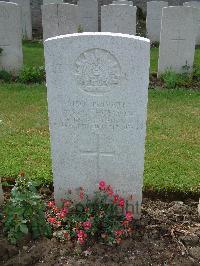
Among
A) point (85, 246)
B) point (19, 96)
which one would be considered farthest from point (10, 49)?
point (85, 246)

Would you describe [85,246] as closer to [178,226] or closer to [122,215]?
[122,215]

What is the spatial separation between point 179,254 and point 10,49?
6.55 meters

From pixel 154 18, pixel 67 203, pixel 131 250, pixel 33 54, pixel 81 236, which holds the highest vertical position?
pixel 154 18

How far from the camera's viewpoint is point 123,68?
9.77 feet

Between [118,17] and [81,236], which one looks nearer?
[81,236]

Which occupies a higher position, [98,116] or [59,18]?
[59,18]

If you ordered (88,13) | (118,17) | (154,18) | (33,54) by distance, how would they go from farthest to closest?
(154,18) → (88,13) → (33,54) → (118,17)

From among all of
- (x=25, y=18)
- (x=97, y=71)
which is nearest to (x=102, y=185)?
(x=97, y=71)

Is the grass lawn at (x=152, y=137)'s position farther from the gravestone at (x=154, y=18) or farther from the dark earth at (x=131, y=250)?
the gravestone at (x=154, y=18)

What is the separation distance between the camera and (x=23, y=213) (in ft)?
10.1

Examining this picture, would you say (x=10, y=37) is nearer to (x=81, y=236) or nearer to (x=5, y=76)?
(x=5, y=76)

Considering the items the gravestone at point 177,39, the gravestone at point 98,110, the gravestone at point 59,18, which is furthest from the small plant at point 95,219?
the gravestone at point 59,18

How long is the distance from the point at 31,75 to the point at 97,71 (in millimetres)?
5335

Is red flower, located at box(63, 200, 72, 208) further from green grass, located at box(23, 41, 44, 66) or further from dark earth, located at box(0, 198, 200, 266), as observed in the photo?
green grass, located at box(23, 41, 44, 66)
